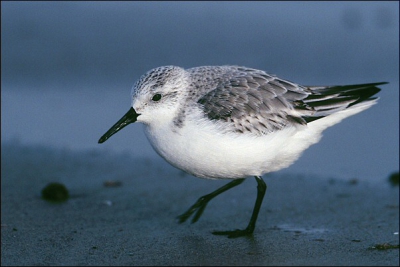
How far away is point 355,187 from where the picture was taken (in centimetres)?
680

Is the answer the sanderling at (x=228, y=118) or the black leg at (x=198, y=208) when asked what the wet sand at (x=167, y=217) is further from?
the sanderling at (x=228, y=118)

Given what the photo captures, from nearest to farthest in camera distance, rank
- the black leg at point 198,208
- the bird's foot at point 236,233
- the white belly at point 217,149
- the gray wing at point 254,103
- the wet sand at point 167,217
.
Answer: the wet sand at point 167,217
the white belly at point 217,149
the gray wing at point 254,103
the bird's foot at point 236,233
the black leg at point 198,208

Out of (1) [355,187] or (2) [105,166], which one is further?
(2) [105,166]

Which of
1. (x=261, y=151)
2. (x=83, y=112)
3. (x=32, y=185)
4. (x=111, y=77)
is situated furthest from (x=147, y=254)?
(x=111, y=77)

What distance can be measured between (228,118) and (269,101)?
15.8 inches

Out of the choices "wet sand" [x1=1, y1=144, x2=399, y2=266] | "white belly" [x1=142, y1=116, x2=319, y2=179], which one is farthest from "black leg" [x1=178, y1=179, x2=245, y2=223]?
"white belly" [x1=142, y1=116, x2=319, y2=179]

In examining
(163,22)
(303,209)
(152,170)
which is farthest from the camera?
(163,22)

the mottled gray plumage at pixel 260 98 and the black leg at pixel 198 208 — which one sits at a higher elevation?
the mottled gray plumage at pixel 260 98

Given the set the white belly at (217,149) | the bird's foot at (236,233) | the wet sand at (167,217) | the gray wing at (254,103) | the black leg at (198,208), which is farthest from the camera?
the black leg at (198,208)

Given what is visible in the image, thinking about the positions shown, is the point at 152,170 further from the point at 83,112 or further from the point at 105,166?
the point at 83,112

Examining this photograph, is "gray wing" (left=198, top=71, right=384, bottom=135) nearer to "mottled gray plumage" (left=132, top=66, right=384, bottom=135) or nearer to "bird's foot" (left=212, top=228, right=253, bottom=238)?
"mottled gray plumage" (left=132, top=66, right=384, bottom=135)

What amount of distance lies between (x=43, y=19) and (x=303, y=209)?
7.11m

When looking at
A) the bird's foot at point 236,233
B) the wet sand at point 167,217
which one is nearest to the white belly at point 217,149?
the bird's foot at point 236,233

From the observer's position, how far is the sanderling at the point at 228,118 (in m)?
4.93
